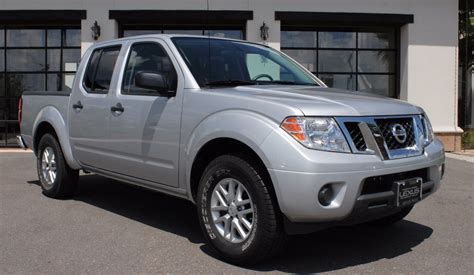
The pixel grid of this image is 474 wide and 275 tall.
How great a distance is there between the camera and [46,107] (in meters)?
6.52

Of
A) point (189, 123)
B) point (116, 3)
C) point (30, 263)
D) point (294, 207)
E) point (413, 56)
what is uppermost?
point (116, 3)

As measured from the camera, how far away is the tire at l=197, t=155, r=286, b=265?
12.3 ft

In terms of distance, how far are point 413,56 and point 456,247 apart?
979 cm

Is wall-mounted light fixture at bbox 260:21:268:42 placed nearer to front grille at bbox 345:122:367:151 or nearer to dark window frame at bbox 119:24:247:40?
dark window frame at bbox 119:24:247:40

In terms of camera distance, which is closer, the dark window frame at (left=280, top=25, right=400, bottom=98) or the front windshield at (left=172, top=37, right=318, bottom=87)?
the front windshield at (left=172, top=37, right=318, bottom=87)

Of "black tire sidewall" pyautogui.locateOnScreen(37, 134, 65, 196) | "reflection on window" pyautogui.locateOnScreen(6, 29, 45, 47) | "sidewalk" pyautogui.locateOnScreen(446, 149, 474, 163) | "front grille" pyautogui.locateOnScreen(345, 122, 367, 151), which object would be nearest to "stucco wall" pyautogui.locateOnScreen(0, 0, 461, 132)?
"sidewalk" pyautogui.locateOnScreen(446, 149, 474, 163)

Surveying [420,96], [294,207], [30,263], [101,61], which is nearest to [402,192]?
[294,207]

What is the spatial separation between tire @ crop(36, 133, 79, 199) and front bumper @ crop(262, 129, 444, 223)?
348 centimetres

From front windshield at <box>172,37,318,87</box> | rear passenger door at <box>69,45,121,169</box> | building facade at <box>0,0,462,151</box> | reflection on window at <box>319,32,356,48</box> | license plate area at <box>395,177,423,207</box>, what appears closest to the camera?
license plate area at <box>395,177,423,207</box>

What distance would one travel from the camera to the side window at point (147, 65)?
4.75m

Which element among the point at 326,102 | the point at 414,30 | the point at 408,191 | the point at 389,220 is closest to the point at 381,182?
the point at 408,191

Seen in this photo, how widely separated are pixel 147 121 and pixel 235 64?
1037 mm

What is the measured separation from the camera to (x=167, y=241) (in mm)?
4695

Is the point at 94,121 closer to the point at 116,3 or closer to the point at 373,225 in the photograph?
the point at 373,225
